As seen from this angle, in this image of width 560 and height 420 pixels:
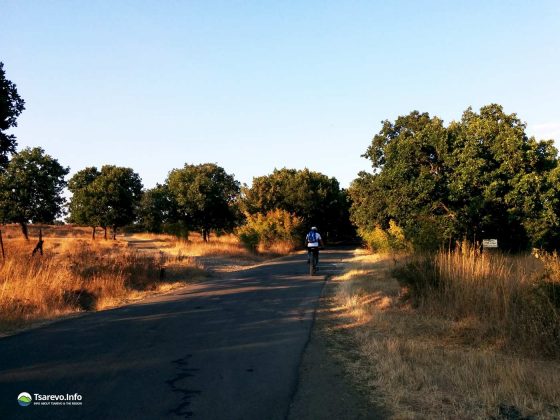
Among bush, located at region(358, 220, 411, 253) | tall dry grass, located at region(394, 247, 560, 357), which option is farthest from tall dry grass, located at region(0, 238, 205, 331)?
bush, located at region(358, 220, 411, 253)

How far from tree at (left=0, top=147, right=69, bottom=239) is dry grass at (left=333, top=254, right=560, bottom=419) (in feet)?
121

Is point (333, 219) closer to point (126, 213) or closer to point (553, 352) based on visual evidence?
point (126, 213)

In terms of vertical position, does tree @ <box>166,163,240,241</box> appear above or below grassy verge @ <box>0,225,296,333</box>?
above

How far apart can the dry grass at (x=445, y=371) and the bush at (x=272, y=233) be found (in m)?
27.0

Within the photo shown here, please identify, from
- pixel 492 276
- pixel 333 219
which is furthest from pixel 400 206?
pixel 333 219

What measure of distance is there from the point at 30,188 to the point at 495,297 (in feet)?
129

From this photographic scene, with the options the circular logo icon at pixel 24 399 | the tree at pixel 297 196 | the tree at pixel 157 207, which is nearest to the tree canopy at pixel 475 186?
the circular logo icon at pixel 24 399

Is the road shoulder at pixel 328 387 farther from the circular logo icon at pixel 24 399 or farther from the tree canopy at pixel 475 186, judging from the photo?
the tree canopy at pixel 475 186

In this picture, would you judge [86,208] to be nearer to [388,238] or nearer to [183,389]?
[388,238]

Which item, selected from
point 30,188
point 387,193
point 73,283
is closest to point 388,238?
point 387,193

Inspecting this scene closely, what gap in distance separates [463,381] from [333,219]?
5548 centimetres

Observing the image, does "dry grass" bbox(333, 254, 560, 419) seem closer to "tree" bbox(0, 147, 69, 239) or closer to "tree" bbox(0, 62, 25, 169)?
"tree" bbox(0, 62, 25, 169)

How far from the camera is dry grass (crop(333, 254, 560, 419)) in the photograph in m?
4.74

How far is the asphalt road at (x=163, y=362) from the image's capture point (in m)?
4.66
